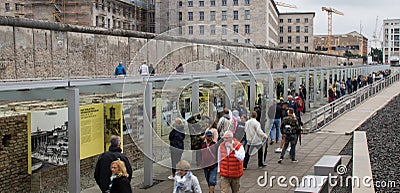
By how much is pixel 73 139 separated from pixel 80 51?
825cm

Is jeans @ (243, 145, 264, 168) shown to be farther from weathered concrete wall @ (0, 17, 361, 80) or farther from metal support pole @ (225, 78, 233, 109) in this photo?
weathered concrete wall @ (0, 17, 361, 80)

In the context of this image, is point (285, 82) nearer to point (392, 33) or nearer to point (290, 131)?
point (290, 131)

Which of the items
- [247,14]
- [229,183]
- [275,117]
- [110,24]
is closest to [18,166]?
[229,183]

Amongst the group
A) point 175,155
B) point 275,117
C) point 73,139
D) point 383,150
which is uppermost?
point 73,139

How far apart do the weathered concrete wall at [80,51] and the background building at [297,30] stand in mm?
91695

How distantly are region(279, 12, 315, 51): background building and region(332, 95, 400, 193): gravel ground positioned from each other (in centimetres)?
8626

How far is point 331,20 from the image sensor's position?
526 feet

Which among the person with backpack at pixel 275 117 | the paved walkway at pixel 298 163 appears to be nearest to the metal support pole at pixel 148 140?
the paved walkway at pixel 298 163

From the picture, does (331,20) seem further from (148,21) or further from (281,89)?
(281,89)

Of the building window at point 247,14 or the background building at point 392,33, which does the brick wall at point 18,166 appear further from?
the background building at point 392,33

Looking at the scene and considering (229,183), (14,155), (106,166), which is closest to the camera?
(106,166)

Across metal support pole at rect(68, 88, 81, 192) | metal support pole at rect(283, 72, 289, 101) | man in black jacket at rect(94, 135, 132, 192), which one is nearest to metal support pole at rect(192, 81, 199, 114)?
metal support pole at rect(68, 88, 81, 192)

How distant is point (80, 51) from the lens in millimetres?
15672

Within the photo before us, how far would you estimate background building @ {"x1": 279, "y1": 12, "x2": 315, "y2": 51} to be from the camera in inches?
4358
